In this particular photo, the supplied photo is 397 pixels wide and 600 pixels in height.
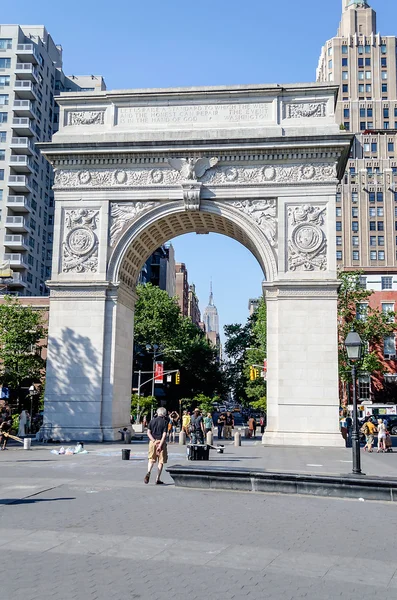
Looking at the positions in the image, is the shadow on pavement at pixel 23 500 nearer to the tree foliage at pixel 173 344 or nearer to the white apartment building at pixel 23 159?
the tree foliage at pixel 173 344

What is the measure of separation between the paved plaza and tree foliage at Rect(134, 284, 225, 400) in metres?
44.5

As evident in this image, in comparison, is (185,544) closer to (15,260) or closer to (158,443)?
(158,443)

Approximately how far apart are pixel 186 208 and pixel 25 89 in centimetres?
4657

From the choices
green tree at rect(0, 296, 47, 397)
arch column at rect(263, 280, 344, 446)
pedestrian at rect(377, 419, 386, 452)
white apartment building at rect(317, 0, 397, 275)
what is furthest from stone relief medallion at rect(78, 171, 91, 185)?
white apartment building at rect(317, 0, 397, 275)

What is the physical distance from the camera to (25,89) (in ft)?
224

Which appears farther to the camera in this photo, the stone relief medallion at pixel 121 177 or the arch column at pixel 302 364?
the stone relief medallion at pixel 121 177

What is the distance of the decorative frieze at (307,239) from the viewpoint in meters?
29.1

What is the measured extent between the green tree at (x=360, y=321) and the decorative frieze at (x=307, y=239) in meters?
21.2

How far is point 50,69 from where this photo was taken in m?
77.2

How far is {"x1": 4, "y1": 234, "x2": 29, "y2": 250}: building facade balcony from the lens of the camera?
215ft

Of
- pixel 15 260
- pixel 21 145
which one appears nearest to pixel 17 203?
pixel 15 260

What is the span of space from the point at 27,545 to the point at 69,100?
2760 centimetres

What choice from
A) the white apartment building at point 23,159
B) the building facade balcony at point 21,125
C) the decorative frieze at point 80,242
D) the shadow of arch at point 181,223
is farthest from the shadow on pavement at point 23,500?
the building facade balcony at point 21,125

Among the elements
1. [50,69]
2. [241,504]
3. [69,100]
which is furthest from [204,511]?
[50,69]
